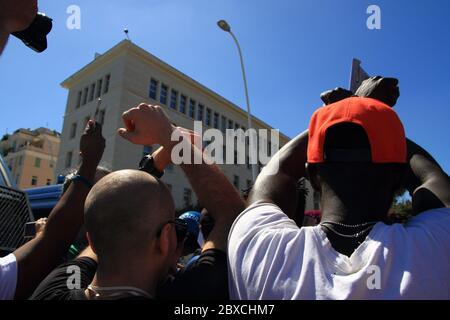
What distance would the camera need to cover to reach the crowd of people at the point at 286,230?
1.05 meters

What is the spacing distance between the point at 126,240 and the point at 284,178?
63cm

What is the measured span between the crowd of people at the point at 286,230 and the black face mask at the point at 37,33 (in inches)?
17.3

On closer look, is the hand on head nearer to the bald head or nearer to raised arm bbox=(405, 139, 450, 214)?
the bald head

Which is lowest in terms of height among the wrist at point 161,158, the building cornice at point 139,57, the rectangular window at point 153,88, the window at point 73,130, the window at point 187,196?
the wrist at point 161,158

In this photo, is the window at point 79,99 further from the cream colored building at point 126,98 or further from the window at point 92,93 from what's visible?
the window at point 92,93

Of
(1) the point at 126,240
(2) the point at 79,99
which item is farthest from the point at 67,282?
(2) the point at 79,99

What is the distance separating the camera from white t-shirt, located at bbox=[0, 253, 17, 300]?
1422 millimetres

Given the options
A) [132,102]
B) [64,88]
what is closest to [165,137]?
[132,102]

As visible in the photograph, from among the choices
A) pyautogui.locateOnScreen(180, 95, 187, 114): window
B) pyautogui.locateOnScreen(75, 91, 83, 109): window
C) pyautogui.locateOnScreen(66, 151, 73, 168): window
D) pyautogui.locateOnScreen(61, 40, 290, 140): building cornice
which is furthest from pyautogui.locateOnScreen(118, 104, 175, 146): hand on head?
pyautogui.locateOnScreen(75, 91, 83, 109): window

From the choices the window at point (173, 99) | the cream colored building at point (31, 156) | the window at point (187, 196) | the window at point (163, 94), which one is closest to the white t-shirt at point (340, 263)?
the window at point (187, 196)

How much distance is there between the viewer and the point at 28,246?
61.4 inches

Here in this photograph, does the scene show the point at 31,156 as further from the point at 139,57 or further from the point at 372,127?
the point at 372,127
